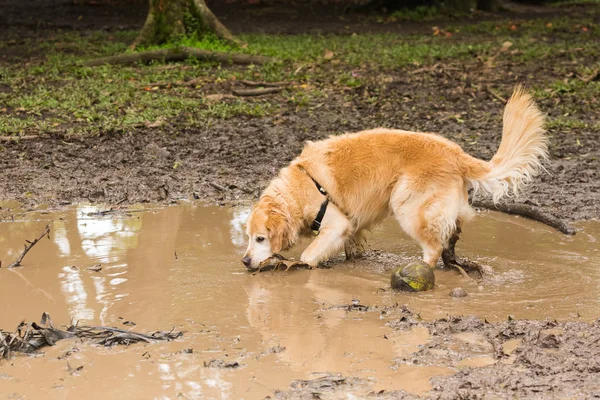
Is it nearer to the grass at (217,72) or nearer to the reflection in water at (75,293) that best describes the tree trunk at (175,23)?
the grass at (217,72)

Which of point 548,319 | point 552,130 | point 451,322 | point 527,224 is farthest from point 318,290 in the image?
point 552,130

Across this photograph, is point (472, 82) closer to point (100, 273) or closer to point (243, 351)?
point (100, 273)

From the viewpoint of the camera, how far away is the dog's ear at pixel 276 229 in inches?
273

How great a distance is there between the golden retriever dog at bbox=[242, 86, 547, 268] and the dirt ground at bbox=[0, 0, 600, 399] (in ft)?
5.03

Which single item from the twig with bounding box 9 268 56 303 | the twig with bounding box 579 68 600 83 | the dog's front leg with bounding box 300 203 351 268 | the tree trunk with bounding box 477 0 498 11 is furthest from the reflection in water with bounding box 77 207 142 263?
the tree trunk with bounding box 477 0 498 11

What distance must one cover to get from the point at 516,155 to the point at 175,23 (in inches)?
465

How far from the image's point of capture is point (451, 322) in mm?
5230

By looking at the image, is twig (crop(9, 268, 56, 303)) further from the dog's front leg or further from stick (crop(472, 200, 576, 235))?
stick (crop(472, 200, 576, 235))

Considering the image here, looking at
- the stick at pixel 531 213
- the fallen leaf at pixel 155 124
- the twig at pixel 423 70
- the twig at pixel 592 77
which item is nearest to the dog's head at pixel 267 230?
the stick at pixel 531 213

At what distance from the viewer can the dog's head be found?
22.6ft

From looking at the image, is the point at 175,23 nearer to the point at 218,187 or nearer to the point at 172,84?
the point at 172,84

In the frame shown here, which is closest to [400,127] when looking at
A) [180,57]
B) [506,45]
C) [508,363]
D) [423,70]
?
[423,70]

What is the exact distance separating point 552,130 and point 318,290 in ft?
20.0

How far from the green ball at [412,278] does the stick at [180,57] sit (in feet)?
33.3
